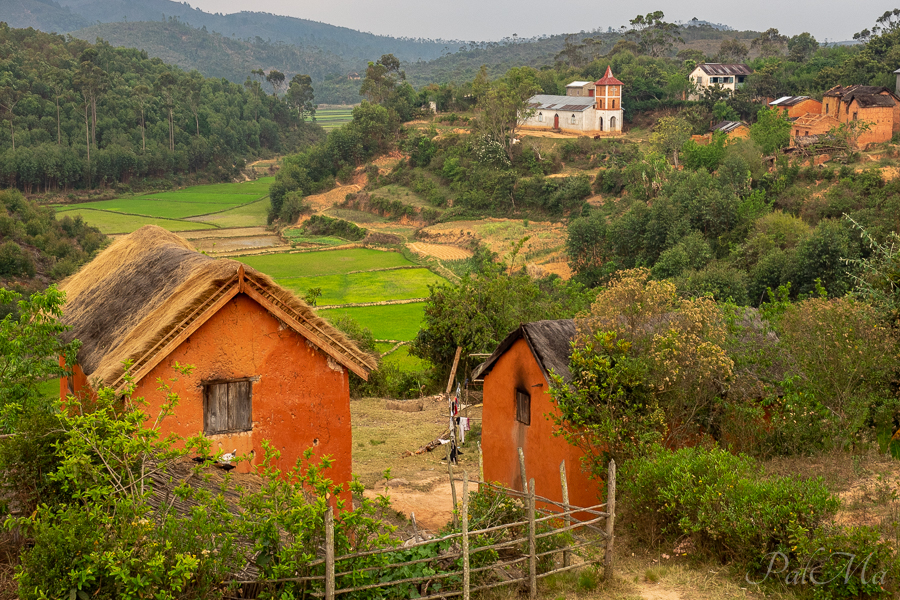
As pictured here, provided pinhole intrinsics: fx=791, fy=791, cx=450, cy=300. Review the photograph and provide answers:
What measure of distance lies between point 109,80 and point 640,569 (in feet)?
325

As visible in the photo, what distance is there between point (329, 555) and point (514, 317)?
19.5 meters

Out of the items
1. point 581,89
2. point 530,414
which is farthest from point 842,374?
point 581,89

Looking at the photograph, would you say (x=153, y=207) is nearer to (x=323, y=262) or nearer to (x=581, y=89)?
(x=323, y=262)

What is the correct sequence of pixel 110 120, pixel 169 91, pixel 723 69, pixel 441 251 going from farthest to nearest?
pixel 169 91 → pixel 110 120 → pixel 723 69 → pixel 441 251

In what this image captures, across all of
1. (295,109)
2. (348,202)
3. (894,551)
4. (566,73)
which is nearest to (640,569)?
(894,551)

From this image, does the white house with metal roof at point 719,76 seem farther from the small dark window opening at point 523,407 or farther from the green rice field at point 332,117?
the green rice field at point 332,117

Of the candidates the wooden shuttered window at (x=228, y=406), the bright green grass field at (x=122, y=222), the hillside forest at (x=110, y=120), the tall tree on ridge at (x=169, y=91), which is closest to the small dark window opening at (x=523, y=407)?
the wooden shuttered window at (x=228, y=406)

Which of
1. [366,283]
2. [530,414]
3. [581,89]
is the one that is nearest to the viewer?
[530,414]

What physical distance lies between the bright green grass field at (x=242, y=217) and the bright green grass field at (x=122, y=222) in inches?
106

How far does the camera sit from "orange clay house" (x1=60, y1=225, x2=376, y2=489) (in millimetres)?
10438

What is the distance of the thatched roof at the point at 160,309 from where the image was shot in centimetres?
1031

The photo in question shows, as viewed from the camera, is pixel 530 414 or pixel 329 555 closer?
pixel 329 555

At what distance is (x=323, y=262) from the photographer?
54.3 meters

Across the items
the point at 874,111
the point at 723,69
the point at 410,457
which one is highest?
the point at 723,69
